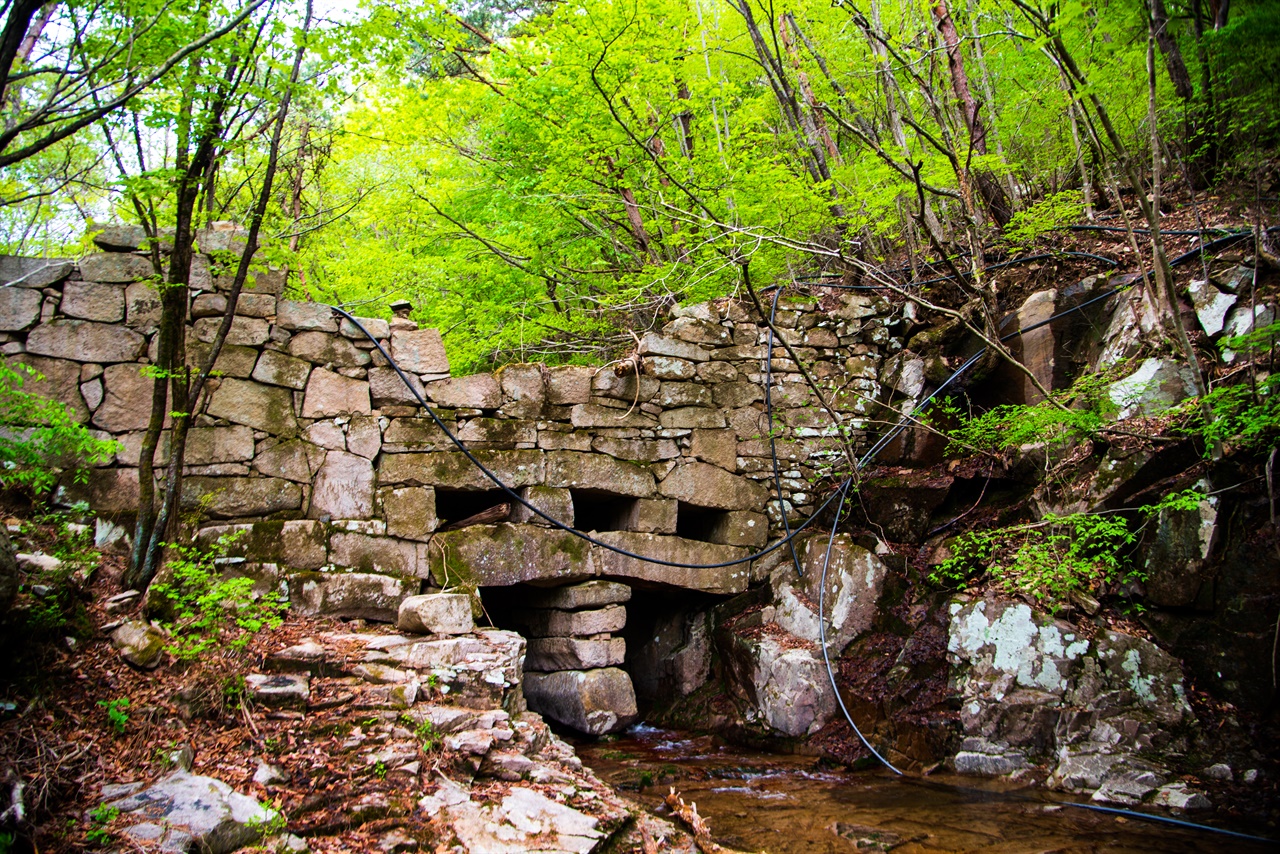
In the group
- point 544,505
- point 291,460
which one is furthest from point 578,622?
point 291,460

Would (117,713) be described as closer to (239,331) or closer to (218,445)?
(218,445)

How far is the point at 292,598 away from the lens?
4.41 metres

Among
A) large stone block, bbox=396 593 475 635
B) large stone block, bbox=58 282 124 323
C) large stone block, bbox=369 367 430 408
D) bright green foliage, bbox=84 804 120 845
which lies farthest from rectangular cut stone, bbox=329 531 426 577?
bright green foliage, bbox=84 804 120 845

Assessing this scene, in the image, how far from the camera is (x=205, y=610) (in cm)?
357

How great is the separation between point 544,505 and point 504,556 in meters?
0.46

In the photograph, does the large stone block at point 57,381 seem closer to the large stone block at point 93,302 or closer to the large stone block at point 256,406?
the large stone block at point 93,302

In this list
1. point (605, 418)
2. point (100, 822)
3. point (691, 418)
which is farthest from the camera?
point (691, 418)

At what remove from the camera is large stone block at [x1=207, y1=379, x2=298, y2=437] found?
455 centimetres

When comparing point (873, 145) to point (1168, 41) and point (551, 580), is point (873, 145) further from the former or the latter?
point (551, 580)

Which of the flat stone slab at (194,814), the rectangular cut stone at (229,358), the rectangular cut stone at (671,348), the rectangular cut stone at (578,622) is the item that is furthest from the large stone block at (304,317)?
the flat stone slab at (194,814)

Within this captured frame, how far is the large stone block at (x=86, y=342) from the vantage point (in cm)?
421

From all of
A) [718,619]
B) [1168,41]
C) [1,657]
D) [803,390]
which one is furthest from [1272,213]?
[1,657]

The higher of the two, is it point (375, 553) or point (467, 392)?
point (467, 392)

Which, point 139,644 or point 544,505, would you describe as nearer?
point 139,644
